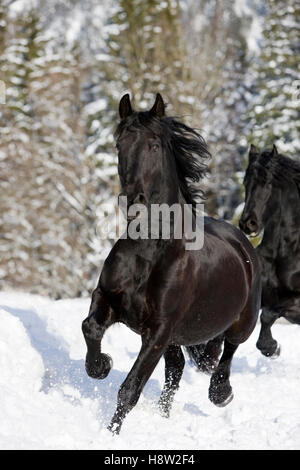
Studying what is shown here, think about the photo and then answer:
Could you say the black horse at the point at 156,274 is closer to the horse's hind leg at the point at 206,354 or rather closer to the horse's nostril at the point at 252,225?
the horse's hind leg at the point at 206,354

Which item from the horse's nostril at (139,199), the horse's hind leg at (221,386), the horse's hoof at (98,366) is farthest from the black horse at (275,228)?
the horse's nostril at (139,199)

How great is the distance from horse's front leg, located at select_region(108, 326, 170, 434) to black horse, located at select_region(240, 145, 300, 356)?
2599mm

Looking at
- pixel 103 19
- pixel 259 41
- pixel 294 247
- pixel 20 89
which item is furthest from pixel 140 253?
pixel 103 19

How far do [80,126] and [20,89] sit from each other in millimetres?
5077

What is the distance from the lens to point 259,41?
1618 inches

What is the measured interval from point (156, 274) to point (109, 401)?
1304mm

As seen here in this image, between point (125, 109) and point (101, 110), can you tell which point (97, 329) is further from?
point (101, 110)

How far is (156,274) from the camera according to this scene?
488 centimetres

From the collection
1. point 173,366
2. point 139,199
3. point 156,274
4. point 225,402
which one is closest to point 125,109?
point 139,199

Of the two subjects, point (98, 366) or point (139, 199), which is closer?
point (139, 199)

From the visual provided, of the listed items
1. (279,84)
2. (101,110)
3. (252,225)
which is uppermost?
(252,225)

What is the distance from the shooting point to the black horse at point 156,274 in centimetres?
467

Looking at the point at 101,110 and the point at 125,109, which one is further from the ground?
the point at 125,109

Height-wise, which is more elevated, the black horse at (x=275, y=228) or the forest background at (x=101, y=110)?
the black horse at (x=275, y=228)
